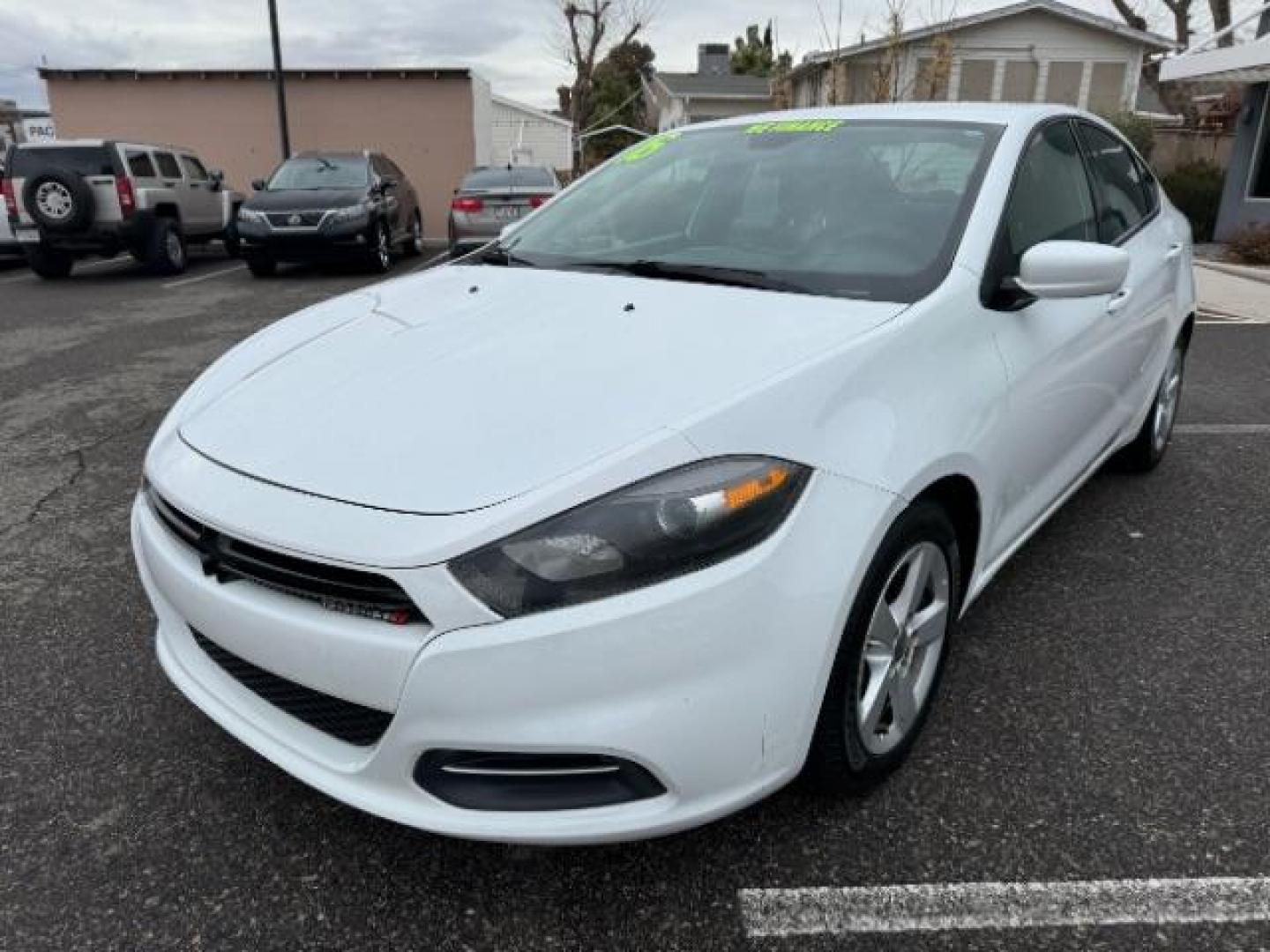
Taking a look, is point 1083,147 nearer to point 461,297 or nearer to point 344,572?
point 461,297

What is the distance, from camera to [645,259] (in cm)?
272

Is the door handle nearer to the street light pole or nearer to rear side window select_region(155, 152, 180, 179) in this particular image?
rear side window select_region(155, 152, 180, 179)

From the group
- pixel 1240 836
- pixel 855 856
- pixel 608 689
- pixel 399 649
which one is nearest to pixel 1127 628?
pixel 1240 836

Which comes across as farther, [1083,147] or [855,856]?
[1083,147]

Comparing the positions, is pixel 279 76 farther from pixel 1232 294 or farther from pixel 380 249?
pixel 1232 294

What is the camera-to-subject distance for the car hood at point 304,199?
11859 mm

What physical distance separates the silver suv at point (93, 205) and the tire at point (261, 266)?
35 centimetres

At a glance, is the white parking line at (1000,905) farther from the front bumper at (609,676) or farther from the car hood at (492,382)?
the car hood at (492,382)

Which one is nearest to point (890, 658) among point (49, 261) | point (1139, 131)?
point (49, 261)

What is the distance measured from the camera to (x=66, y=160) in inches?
468

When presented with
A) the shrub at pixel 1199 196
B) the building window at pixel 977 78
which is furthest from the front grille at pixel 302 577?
the building window at pixel 977 78

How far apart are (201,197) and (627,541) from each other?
1469 cm

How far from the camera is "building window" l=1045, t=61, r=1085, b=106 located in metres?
25.5

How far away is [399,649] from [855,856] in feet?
3.51
